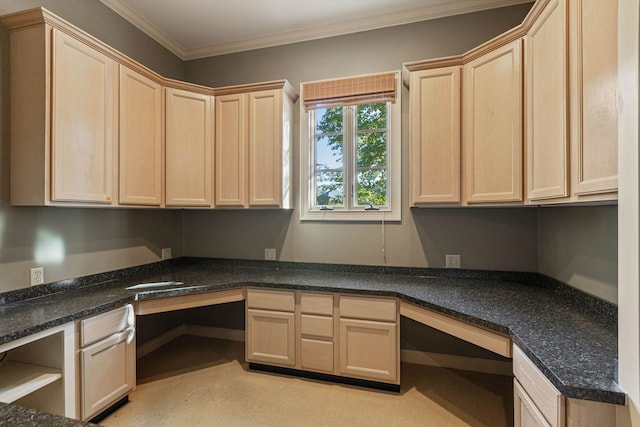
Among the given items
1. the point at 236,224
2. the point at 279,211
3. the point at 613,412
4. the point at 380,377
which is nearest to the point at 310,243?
the point at 279,211

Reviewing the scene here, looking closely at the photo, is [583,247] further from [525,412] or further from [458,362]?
[458,362]

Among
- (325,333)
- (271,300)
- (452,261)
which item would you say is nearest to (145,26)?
(271,300)

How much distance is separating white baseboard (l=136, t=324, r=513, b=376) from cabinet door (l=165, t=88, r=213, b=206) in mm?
1403

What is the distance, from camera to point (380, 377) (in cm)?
219

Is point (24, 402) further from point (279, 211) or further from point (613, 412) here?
point (613, 412)

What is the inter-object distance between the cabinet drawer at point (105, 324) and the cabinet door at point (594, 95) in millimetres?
2652

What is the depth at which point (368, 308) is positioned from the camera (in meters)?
2.19

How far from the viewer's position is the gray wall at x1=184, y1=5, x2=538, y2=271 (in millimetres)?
2443

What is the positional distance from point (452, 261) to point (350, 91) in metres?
1.75

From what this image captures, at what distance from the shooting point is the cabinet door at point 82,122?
1.80m

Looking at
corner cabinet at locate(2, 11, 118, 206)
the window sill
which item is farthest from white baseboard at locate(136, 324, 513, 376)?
corner cabinet at locate(2, 11, 118, 206)

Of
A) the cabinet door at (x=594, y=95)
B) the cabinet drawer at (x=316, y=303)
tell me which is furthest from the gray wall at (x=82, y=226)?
the cabinet door at (x=594, y=95)

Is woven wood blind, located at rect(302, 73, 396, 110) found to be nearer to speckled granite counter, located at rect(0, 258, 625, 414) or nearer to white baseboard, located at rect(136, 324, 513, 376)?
speckled granite counter, located at rect(0, 258, 625, 414)

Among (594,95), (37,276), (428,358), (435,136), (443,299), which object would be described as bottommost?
(428,358)
